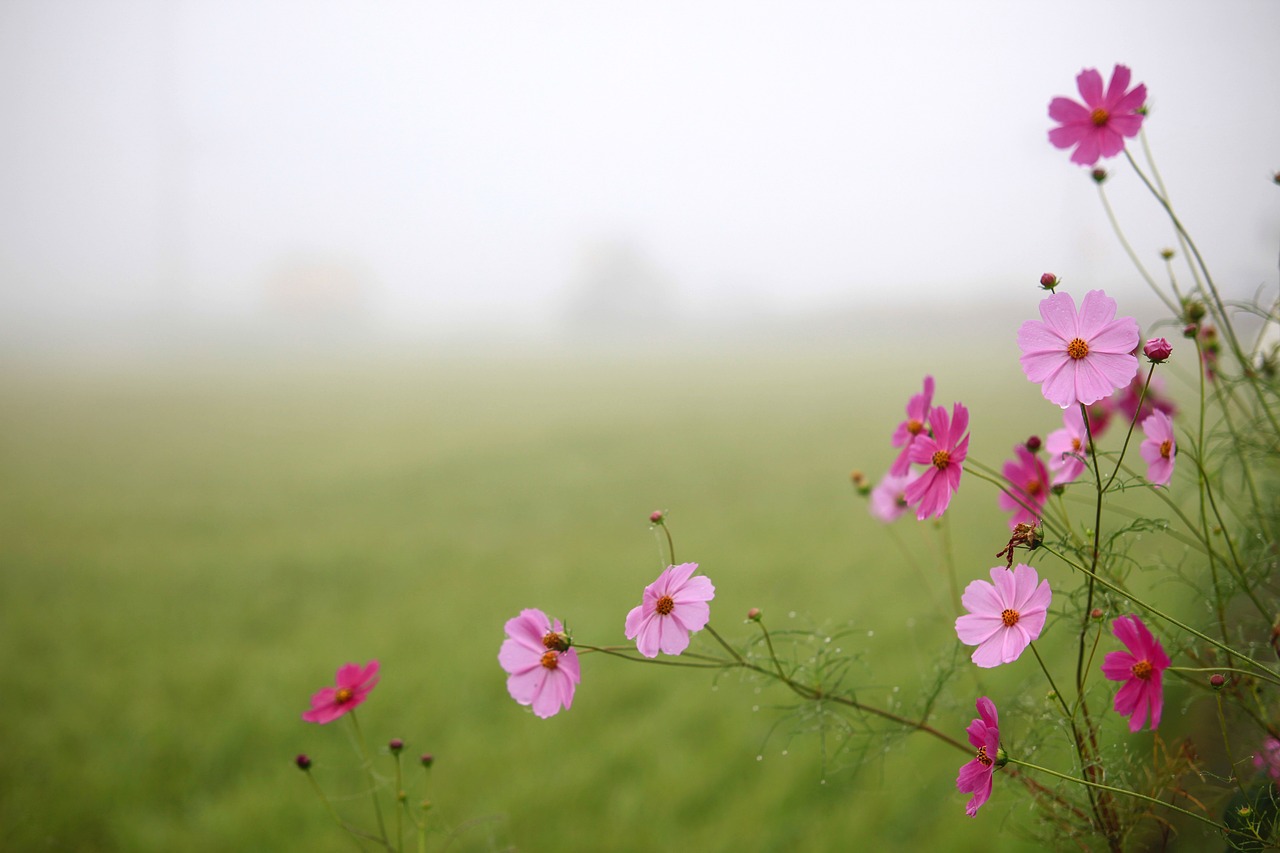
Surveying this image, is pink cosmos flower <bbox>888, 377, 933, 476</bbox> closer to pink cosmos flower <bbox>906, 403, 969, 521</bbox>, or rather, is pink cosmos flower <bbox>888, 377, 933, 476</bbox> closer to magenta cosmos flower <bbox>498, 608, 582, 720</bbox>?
pink cosmos flower <bbox>906, 403, 969, 521</bbox>

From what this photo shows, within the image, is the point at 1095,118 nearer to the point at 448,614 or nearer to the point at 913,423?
the point at 913,423

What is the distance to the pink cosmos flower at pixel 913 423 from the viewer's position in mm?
377

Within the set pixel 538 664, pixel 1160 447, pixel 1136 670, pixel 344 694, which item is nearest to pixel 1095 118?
pixel 1160 447

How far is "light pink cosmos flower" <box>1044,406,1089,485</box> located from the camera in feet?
1.24

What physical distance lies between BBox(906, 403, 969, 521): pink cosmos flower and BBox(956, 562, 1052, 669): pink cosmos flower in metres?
0.04

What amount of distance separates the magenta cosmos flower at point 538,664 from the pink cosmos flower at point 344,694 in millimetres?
154

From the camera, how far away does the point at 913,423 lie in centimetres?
39

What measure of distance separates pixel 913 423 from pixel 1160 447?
12 centimetres

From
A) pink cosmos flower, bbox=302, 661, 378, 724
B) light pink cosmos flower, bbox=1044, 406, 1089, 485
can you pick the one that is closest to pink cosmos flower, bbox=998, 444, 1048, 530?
light pink cosmos flower, bbox=1044, 406, 1089, 485

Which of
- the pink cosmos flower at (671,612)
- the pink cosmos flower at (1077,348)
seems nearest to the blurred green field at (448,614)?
the pink cosmos flower at (671,612)

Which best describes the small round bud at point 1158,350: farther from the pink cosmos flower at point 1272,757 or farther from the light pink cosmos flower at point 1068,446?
the pink cosmos flower at point 1272,757

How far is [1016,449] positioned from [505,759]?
1175 mm

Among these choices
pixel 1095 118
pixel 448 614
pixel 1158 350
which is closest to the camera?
pixel 1158 350

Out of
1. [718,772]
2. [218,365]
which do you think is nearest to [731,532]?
[718,772]
